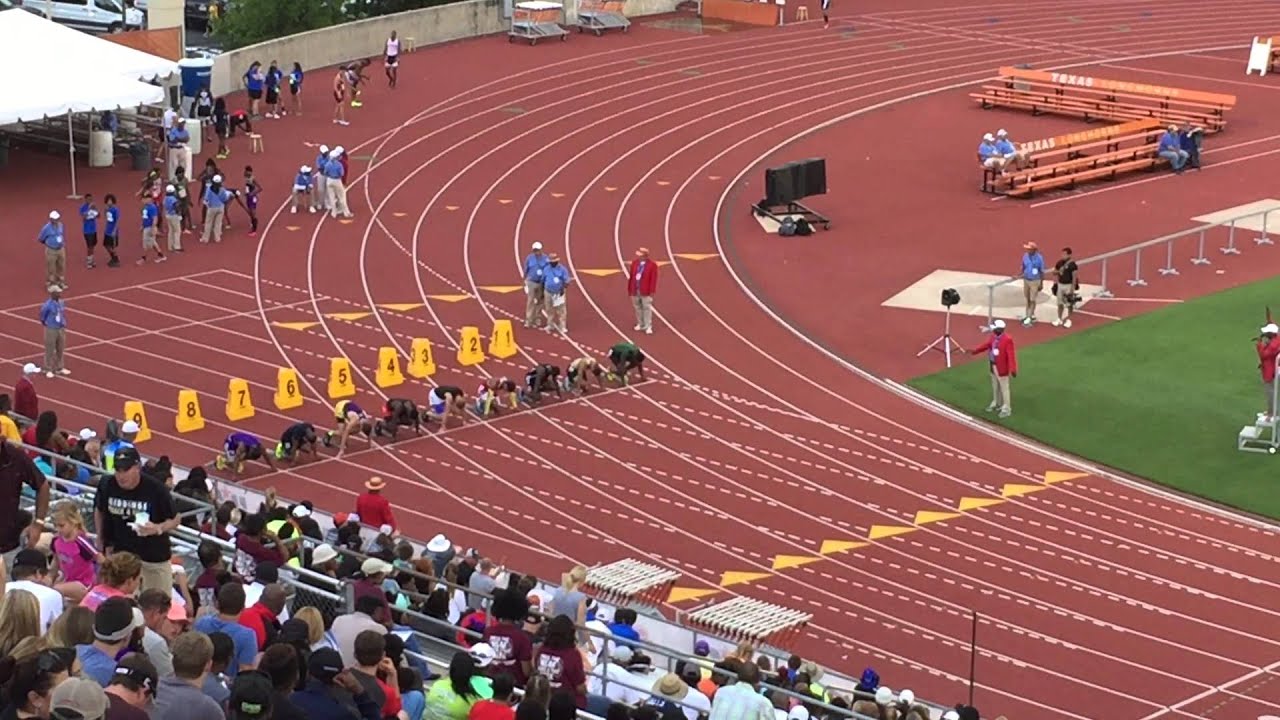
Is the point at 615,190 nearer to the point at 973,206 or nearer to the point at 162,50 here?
the point at 973,206

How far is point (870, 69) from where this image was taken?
55625mm

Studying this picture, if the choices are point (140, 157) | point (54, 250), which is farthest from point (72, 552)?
point (140, 157)

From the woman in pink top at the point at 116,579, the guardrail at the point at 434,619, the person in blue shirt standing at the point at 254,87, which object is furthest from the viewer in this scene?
the person in blue shirt standing at the point at 254,87

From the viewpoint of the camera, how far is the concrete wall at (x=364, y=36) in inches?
1975

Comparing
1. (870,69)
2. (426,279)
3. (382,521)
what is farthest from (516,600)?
(870,69)

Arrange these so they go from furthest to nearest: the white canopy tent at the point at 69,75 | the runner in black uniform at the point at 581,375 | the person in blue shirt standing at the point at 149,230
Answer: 1. the white canopy tent at the point at 69,75
2. the person in blue shirt standing at the point at 149,230
3. the runner in black uniform at the point at 581,375

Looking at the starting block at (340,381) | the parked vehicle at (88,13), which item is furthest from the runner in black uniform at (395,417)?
the parked vehicle at (88,13)

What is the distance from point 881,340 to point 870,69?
72.3ft

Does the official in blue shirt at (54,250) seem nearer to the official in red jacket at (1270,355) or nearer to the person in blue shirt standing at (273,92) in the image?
the person in blue shirt standing at (273,92)

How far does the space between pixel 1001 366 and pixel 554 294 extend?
6952mm

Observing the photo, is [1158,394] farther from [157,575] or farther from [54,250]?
[157,575]

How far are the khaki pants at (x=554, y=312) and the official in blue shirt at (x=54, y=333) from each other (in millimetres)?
7012

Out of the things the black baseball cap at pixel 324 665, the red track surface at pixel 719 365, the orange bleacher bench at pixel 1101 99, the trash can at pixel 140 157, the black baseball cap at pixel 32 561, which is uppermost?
the black baseball cap at pixel 32 561

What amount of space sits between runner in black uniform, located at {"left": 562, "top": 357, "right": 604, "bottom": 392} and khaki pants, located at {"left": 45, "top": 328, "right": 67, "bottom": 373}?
6.98 meters
